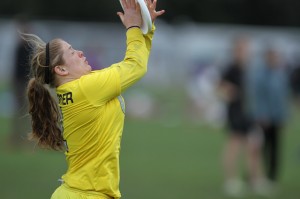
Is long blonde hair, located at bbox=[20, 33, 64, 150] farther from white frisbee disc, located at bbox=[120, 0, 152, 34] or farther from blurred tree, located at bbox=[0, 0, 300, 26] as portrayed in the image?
blurred tree, located at bbox=[0, 0, 300, 26]

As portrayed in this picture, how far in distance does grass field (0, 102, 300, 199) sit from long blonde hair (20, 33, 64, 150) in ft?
15.2

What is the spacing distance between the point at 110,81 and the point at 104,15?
38196mm

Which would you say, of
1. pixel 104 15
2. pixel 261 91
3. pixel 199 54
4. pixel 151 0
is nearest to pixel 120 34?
pixel 199 54

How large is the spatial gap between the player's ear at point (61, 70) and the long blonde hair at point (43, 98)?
3 centimetres

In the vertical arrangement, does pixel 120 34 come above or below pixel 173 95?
above

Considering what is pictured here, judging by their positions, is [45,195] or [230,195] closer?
[45,195]

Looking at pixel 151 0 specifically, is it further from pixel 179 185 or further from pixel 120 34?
pixel 120 34

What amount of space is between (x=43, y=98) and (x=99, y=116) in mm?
504

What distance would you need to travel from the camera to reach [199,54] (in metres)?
32.5

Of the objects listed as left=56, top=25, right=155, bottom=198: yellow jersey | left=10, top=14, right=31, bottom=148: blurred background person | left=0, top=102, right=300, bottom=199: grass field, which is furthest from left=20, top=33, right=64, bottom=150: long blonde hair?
left=10, top=14, right=31, bottom=148: blurred background person

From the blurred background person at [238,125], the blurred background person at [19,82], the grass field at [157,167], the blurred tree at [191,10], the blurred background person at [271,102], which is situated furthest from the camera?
the blurred tree at [191,10]

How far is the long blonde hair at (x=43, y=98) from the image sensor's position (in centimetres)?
521

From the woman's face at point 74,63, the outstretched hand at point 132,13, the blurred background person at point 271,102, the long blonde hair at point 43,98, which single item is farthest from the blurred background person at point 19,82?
the outstretched hand at point 132,13

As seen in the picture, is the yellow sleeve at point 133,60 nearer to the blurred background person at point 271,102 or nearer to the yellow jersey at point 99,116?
the yellow jersey at point 99,116
